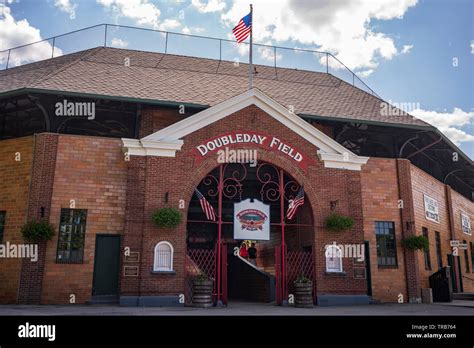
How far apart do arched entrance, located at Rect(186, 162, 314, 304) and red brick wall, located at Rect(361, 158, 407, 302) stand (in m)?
3.08

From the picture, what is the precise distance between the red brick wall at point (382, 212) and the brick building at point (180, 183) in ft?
0.19

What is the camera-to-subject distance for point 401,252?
1897 cm

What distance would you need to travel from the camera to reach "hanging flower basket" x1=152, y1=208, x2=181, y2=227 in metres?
15.1

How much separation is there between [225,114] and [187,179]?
2.83 meters

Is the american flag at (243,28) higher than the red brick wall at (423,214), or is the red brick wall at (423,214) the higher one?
the american flag at (243,28)

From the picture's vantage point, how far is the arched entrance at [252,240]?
16.2 meters

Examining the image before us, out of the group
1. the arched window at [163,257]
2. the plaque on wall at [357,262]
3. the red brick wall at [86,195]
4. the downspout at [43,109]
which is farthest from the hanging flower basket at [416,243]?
the downspout at [43,109]

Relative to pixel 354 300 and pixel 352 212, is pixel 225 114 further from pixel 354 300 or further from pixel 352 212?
pixel 354 300

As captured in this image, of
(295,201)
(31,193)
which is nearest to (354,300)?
(295,201)

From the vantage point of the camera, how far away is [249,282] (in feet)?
65.9

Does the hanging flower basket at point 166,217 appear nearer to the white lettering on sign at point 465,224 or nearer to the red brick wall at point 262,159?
the red brick wall at point 262,159

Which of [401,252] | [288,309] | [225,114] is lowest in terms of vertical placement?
[288,309]
